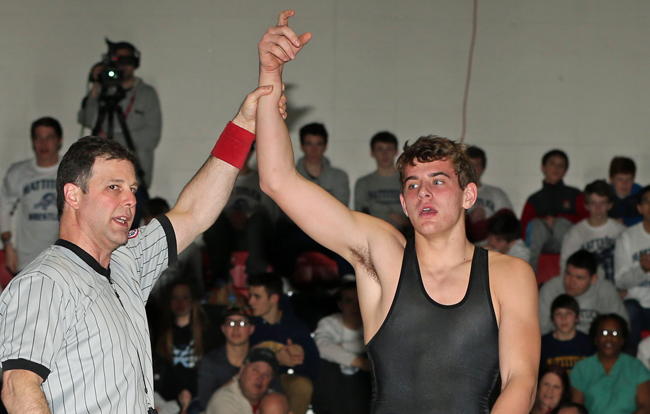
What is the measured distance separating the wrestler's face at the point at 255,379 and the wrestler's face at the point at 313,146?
234 centimetres


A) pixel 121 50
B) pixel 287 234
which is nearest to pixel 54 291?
pixel 287 234

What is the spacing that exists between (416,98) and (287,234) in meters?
2.38

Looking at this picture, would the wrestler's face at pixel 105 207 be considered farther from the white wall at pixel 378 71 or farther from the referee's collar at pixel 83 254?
the white wall at pixel 378 71

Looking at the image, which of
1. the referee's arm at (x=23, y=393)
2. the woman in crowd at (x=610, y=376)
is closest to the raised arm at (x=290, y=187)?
the referee's arm at (x=23, y=393)

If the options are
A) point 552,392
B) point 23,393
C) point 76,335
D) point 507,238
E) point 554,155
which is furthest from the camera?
point 554,155

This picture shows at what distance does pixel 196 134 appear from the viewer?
7.54 m

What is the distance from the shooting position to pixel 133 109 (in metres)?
7.02

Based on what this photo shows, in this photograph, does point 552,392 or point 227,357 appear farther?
point 227,357

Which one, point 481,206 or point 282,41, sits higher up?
point 282,41

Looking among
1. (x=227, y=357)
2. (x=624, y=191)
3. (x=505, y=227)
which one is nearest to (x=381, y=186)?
(x=505, y=227)

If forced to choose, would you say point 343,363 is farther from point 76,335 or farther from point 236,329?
point 76,335

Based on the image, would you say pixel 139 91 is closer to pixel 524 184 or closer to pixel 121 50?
pixel 121 50

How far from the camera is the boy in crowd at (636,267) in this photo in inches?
233

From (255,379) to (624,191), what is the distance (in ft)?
13.1
